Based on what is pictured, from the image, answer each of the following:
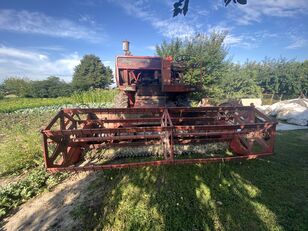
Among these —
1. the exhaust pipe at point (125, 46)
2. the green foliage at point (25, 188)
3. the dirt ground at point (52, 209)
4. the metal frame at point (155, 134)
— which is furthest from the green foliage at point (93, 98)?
the dirt ground at point (52, 209)

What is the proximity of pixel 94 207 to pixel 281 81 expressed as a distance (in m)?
30.9

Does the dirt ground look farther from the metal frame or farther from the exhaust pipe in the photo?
the exhaust pipe

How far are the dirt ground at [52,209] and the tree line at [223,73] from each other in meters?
4.84

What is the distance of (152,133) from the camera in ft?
13.2

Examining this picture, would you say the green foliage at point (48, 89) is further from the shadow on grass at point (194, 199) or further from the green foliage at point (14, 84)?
the shadow on grass at point (194, 199)

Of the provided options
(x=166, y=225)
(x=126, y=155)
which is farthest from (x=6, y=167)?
(x=166, y=225)

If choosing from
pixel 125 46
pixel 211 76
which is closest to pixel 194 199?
pixel 125 46

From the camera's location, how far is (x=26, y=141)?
4711mm

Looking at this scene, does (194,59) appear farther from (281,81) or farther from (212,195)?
(281,81)

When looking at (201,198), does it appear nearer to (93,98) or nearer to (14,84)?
(93,98)

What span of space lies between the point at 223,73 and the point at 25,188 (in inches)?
544

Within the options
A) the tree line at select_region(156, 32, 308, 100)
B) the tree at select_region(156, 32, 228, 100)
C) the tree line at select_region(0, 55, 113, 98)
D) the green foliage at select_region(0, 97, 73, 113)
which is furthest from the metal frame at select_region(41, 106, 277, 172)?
the tree line at select_region(0, 55, 113, 98)

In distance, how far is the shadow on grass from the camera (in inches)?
89.6

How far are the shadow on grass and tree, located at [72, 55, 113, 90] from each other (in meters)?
41.3
